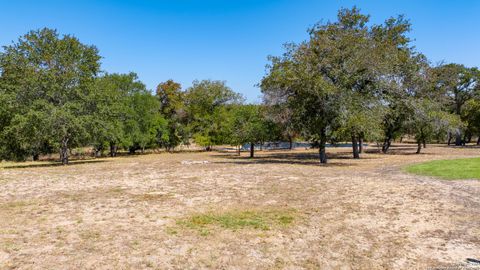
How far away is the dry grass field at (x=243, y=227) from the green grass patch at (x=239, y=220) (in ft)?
0.09

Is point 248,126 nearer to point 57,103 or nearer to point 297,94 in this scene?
point 297,94

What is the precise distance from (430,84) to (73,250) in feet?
134

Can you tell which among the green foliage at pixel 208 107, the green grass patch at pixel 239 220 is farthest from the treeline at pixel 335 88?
the green foliage at pixel 208 107

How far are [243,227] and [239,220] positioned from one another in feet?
2.31

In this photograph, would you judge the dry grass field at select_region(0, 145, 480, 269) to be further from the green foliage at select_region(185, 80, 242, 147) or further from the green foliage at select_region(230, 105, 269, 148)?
the green foliage at select_region(185, 80, 242, 147)

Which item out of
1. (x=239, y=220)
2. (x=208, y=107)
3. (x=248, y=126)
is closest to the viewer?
(x=239, y=220)

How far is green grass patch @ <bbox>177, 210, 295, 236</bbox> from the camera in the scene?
8.39 m

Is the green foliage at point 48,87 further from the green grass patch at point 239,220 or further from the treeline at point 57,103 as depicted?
the green grass patch at point 239,220

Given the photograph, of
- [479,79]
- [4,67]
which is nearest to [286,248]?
[4,67]

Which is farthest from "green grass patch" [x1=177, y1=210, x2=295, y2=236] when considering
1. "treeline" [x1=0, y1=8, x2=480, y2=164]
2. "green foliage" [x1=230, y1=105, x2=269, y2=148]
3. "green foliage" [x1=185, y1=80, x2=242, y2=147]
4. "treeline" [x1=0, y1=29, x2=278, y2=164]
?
"green foliage" [x1=185, y1=80, x2=242, y2=147]

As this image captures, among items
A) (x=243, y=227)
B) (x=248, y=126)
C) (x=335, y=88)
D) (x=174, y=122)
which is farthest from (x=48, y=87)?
(x=174, y=122)

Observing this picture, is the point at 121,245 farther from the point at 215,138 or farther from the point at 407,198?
the point at 215,138

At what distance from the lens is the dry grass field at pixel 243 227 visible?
6.20m

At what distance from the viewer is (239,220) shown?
9055 millimetres
